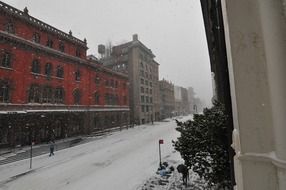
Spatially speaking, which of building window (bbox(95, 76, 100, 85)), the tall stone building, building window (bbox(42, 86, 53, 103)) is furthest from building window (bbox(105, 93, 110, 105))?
the tall stone building

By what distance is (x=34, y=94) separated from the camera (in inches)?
852

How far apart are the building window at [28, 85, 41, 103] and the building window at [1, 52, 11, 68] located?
3469mm

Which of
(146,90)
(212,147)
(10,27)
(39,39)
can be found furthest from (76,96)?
(146,90)

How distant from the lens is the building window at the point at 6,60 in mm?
19016

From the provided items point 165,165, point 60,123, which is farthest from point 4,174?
point 60,123

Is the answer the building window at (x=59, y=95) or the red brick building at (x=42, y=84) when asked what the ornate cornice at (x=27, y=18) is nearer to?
the red brick building at (x=42, y=84)

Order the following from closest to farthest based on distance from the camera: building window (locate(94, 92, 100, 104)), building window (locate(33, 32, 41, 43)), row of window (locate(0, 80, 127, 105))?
1. row of window (locate(0, 80, 127, 105))
2. building window (locate(33, 32, 41, 43))
3. building window (locate(94, 92, 100, 104))

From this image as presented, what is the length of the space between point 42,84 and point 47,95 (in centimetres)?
156

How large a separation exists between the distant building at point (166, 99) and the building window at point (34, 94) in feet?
170

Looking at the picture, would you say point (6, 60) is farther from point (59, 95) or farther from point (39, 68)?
point (59, 95)

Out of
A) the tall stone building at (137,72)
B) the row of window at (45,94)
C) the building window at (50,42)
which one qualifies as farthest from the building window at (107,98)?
the building window at (50,42)

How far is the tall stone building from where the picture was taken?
4900 centimetres

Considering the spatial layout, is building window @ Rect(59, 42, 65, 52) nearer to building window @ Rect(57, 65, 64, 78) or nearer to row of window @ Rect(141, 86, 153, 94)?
building window @ Rect(57, 65, 64, 78)

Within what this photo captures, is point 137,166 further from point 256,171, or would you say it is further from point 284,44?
point 284,44
